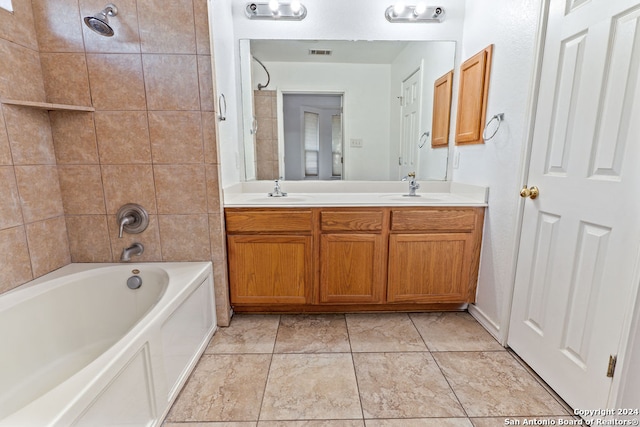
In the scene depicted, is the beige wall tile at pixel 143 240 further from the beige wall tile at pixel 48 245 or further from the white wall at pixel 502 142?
the white wall at pixel 502 142

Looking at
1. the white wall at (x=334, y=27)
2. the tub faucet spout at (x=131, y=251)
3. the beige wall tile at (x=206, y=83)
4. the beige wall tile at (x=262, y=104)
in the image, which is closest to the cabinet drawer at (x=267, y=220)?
the white wall at (x=334, y=27)

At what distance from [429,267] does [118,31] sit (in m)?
2.26

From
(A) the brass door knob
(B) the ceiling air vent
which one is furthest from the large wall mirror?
(A) the brass door knob

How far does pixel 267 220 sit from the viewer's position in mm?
1871

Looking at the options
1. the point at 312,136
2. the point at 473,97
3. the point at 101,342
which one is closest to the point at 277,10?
the point at 312,136

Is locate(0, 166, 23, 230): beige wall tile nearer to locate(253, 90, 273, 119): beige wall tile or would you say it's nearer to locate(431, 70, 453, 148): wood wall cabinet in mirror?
locate(253, 90, 273, 119): beige wall tile

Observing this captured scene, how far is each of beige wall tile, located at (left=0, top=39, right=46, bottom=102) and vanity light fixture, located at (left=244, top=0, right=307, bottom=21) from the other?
51.5 inches

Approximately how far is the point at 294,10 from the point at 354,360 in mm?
2327

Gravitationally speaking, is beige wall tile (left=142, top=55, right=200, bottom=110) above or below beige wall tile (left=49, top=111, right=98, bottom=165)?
above

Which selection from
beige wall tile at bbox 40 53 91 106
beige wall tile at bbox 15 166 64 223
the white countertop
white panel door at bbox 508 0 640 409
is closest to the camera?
white panel door at bbox 508 0 640 409

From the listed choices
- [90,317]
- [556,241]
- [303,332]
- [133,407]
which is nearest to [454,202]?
[556,241]

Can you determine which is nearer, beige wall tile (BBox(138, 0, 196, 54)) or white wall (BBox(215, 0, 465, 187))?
beige wall tile (BBox(138, 0, 196, 54))

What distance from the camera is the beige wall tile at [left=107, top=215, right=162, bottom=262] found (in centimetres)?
177

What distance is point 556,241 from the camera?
4.38 feet
